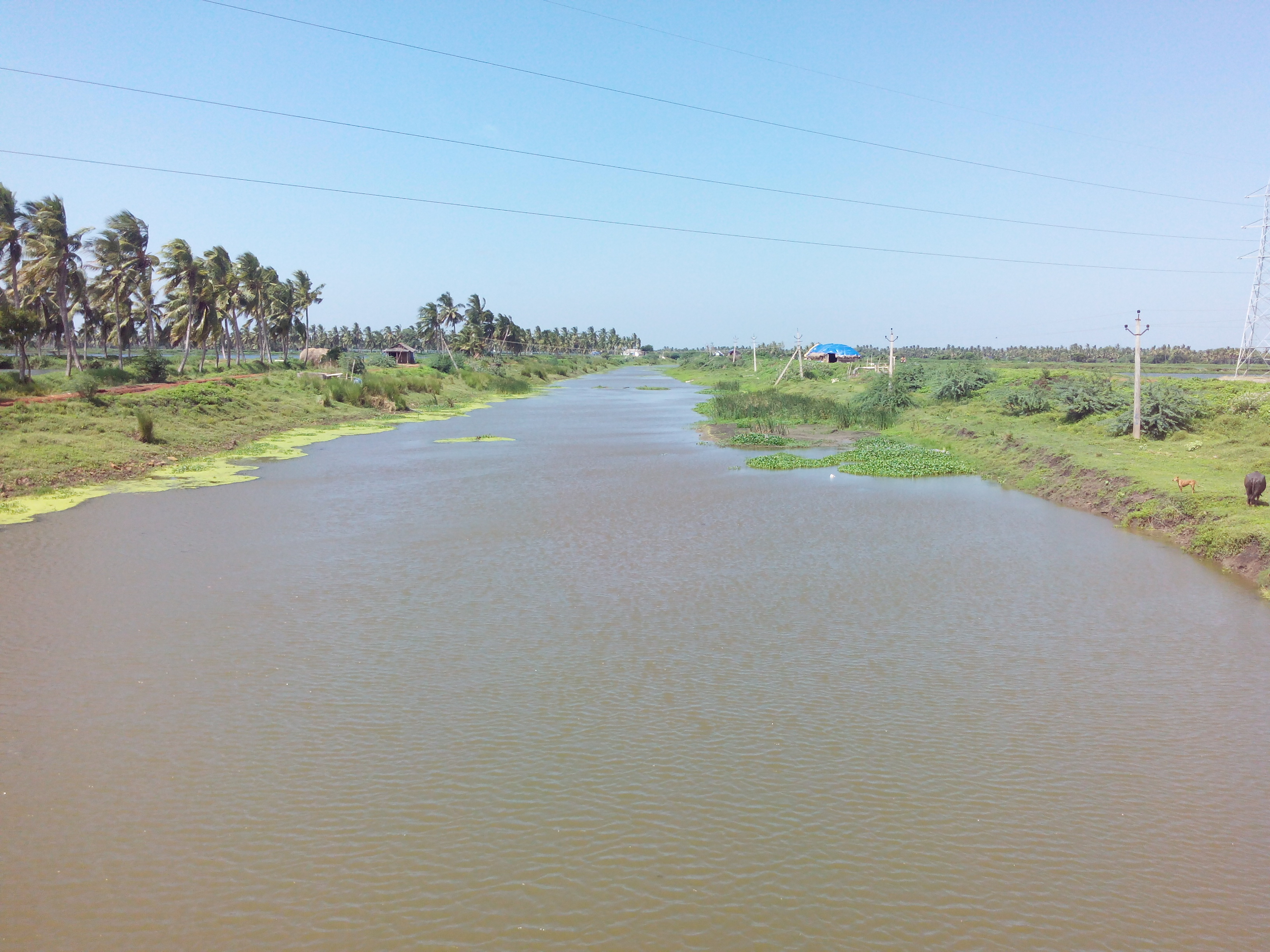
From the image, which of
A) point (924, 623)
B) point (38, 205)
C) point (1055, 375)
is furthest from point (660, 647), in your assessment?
point (38, 205)

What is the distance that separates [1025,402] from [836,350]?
68642mm

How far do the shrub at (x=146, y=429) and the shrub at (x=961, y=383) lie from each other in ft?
103

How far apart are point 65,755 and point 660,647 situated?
5.63 m

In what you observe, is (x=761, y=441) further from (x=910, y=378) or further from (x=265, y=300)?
(x=265, y=300)

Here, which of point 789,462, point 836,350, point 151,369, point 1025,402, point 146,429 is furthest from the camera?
point 836,350

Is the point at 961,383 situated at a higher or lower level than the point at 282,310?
lower

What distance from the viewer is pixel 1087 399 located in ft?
91.0

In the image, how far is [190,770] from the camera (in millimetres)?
6957

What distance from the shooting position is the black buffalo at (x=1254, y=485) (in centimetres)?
1407

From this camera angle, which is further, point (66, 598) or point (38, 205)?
point (38, 205)

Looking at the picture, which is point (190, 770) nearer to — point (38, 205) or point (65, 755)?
point (65, 755)

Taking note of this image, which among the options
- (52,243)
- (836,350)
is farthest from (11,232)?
(836,350)

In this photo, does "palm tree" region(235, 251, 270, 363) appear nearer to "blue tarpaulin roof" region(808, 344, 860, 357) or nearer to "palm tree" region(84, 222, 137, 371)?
"palm tree" region(84, 222, 137, 371)

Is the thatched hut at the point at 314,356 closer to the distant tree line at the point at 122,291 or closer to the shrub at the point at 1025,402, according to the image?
the distant tree line at the point at 122,291
